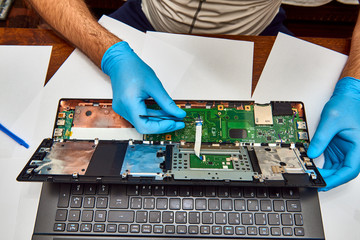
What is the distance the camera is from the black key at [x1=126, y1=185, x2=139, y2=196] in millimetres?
1192

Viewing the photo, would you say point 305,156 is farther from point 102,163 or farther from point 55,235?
point 55,235

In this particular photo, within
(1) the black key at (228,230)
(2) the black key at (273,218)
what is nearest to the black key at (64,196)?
(1) the black key at (228,230)

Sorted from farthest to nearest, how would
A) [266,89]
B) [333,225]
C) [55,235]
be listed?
1. [266,89]
2. [333,225]
3. [55,235]

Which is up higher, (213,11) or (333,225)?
(213,11)

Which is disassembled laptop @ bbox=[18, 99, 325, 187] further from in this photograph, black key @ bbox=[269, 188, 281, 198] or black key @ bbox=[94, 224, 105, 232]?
black key @ bbox=[94, 224, 105, 232]

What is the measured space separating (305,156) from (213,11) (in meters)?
1.09

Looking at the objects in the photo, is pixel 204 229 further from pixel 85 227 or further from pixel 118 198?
pixel 85 227

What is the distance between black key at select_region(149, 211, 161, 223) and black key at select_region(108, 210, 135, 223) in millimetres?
86

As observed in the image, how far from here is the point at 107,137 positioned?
132 cm

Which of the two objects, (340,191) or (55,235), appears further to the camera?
(340,191)

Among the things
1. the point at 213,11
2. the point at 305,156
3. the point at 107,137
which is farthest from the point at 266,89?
the point at 107,137

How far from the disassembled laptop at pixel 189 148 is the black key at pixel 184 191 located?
→ 14cm

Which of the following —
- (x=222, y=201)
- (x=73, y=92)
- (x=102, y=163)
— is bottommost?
(x=222, y=201)

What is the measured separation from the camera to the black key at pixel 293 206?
3.84 feet
